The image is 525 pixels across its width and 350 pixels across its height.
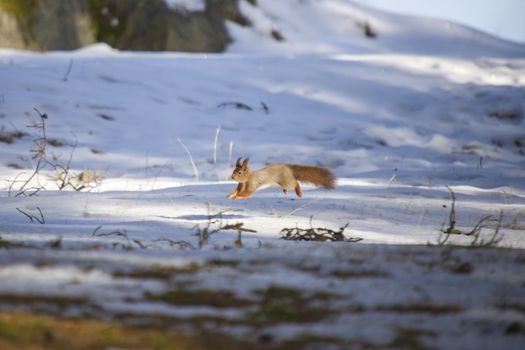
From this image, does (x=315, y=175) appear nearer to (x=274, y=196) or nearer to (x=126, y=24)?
(x=274, y=196)

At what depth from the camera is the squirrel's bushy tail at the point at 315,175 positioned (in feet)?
13.8

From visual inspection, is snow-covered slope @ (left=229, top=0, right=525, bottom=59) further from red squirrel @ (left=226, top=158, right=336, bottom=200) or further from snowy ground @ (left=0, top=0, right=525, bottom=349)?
red squirrel @ (left=226, top=158, right=336, bottom=200)

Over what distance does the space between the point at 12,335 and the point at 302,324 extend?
22.8 inches

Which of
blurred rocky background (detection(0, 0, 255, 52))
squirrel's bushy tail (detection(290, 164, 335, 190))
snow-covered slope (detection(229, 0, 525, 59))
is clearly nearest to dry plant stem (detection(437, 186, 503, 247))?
squirrel's bushy tail (detection(290, 164, 335, 190))

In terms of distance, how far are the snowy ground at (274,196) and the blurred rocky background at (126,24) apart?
857mm

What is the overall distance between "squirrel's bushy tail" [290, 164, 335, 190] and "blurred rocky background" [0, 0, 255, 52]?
38.2 feet

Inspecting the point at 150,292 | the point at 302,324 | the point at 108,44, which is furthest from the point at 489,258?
the point at 108,44

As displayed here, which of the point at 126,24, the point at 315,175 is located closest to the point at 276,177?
the point at 315,175

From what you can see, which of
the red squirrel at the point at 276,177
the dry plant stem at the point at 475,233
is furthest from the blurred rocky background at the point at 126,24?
the dry plant stem at the point at 475,233

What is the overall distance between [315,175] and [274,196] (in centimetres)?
41

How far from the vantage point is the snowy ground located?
1.47 metres

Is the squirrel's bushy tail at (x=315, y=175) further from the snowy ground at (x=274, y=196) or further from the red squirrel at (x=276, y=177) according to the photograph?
the snowy ground at (x=274, y=196)

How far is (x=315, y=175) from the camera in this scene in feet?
13.8

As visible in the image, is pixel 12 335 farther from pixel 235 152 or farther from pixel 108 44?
pixel 108 44
